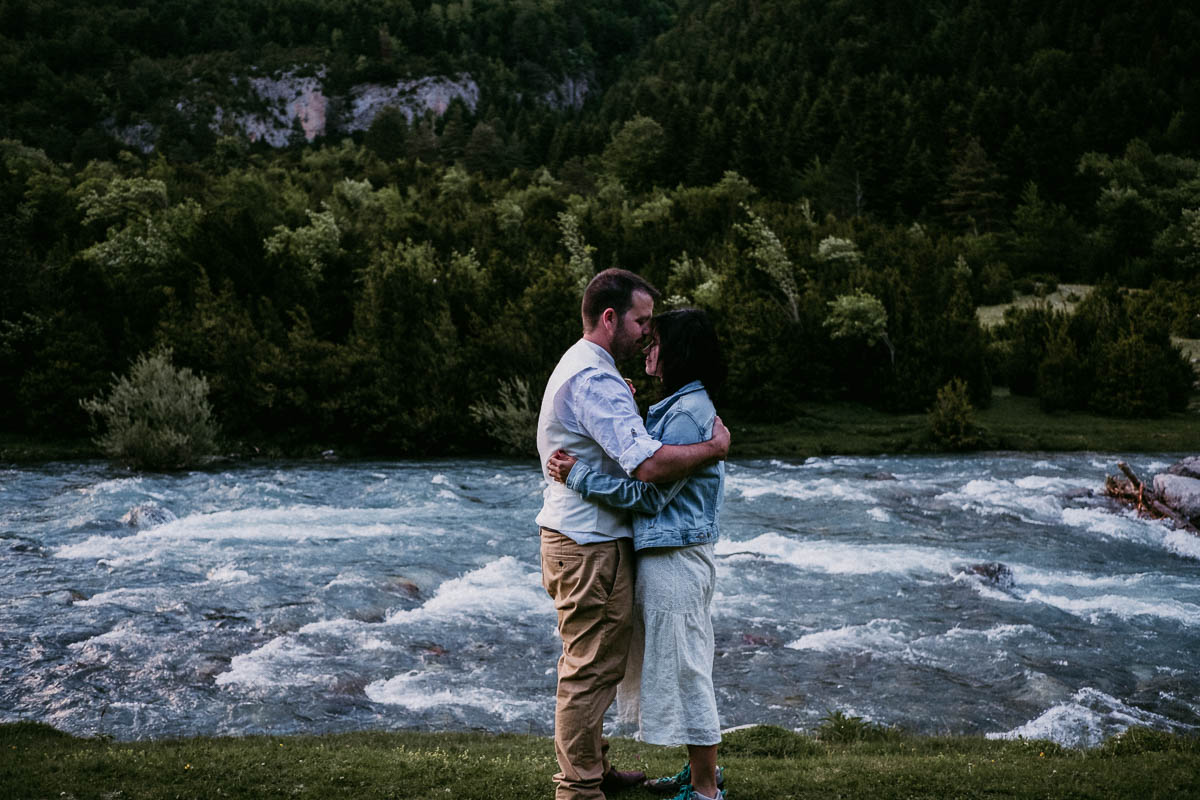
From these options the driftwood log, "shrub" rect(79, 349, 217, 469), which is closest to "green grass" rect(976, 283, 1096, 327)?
the driftwood log

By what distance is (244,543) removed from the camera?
685 inches

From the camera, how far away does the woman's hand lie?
16.2 feet

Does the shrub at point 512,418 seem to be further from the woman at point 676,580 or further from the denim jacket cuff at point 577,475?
the denim jacket cuff at point 577,475

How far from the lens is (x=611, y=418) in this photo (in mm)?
4805

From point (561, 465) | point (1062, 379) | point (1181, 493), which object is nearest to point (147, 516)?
point (561, 465)

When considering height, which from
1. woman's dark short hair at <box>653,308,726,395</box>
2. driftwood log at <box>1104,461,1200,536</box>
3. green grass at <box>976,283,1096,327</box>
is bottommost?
driftwood log at <box>1104,461,1200,536</box>

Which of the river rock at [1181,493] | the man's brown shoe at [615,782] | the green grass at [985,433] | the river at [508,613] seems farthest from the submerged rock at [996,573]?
the green grass at [985,433]

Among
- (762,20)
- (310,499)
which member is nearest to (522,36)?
(762,20)

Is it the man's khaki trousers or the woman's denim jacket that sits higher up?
the woman's denim jacket

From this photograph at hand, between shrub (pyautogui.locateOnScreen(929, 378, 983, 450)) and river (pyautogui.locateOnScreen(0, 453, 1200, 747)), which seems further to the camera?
shrub (pyautogui.locateOnScreen(929, 378, 983, 450))

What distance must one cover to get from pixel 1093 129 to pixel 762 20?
2265 inches

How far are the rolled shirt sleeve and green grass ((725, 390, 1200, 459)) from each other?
84.5ft

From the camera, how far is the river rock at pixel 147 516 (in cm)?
1870

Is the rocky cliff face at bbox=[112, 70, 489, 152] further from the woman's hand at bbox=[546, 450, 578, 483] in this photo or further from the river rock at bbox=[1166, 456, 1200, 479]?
the woman's hand at bbox=[546, 450, 578, 483]
